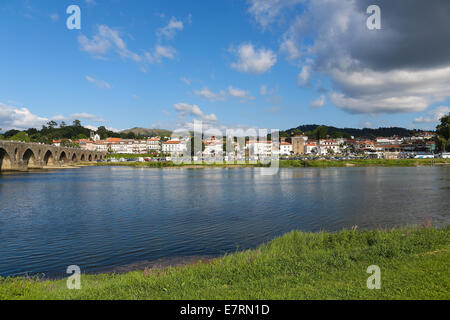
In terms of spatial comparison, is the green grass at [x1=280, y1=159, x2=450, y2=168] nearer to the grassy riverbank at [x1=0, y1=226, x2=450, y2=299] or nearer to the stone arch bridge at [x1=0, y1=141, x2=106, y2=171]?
the stone arch bridge at [x1=0, y1=141, x2=106, y2=171]

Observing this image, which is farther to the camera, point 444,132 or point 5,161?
point 444,132

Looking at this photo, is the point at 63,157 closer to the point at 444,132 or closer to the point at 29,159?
the point at 29,159

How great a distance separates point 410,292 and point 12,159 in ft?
323

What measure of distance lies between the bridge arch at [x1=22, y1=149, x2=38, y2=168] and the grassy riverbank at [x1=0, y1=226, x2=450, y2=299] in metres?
97.5

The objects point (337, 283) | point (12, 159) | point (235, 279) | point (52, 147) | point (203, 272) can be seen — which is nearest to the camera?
point (337, 283)

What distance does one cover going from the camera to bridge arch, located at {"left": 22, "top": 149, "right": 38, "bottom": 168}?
303 feet

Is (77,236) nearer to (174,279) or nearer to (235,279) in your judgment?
(174,279)

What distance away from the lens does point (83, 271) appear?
537 inches

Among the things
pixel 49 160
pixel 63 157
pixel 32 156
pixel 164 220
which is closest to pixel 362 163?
pixel 164 220

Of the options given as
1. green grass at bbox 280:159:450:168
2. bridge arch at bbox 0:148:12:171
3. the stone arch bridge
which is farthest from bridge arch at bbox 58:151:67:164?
green grass at bbox 280:159:450:168

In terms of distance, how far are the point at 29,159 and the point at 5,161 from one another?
1754cm

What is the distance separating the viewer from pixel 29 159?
3969 inches

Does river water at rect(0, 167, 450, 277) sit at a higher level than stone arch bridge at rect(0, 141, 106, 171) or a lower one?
lower
